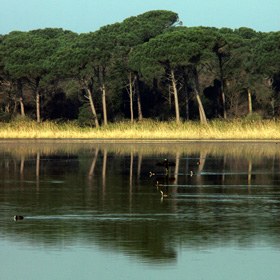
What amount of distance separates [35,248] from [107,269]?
6.46ft

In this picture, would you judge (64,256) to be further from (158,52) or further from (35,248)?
(158,52)

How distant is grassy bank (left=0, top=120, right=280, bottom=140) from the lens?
51.0 meters

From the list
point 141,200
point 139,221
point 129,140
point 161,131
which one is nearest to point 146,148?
point 129,140

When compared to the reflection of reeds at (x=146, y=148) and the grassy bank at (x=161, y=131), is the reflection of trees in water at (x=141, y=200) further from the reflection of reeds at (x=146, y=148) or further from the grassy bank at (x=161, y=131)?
the grassy bank at (x=161, y=131)

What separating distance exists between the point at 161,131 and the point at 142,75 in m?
19.6

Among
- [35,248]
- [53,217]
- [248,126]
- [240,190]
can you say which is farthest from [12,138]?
[35,248]

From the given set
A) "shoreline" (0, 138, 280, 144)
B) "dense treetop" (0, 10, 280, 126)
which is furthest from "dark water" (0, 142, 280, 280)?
"dense treetop" (0, 10, 280, 126)

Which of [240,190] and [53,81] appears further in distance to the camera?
[53,81]

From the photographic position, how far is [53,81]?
74250 mm

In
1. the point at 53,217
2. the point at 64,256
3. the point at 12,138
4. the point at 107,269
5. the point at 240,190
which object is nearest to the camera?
the point at 107,269

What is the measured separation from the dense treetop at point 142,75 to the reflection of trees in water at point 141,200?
2950 cm

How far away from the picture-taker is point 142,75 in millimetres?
71938

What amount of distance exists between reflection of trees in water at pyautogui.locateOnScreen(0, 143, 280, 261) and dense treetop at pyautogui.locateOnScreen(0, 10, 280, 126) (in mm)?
29505

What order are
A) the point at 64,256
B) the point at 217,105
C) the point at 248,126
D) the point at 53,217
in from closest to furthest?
the point at 64,256 → the point at 53,217 → the point at 248,126 → the point at 217,105
